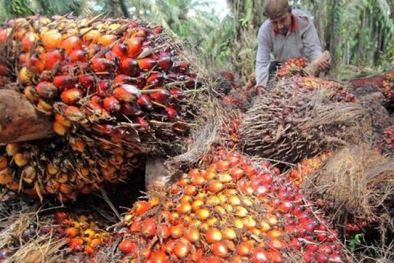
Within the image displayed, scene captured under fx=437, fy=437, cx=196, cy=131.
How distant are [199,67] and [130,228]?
0.58 meters

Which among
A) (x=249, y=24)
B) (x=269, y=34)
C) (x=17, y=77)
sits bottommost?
(x=249, y=24)

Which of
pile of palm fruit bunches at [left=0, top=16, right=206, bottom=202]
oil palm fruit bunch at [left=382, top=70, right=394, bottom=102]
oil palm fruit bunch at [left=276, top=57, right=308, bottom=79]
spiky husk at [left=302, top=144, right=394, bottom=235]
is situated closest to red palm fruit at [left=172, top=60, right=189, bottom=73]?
pile of palm fruit bunches at [left=0, top=16, right=206, bottom=202]

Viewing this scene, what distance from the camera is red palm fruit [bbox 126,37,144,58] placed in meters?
1.15

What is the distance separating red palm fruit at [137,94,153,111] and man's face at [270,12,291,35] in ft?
9.31

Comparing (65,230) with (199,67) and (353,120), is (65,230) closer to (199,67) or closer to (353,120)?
(199,67)

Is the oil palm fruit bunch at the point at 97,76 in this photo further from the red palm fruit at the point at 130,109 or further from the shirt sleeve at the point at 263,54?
the shirt sleeve at the point at 263,54

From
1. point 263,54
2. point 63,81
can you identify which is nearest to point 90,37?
point 63,81

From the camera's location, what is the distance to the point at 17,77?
1148 mm

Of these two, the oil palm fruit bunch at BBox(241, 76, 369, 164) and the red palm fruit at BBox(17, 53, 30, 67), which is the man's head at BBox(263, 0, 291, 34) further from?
the red palm fruit at BBox(17, 53, 30, 67)

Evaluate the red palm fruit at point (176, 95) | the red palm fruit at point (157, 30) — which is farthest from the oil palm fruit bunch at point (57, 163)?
the red palm fruit at point (157, 30)

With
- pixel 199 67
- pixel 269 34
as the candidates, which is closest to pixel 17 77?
pixel 199 67

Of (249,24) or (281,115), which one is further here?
(249,24)

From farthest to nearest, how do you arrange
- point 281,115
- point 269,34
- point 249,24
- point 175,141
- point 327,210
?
1. point 249,24
2. point 269,34
3. point 281,115
4. point 327,210
5. point 175,141

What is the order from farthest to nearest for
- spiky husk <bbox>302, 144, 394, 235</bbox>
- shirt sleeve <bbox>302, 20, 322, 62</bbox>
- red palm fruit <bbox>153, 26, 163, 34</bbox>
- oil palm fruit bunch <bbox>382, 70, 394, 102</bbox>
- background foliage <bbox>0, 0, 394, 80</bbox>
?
background foliage <bbox>0, 0, 394, 80</bbox> < oil palm fruit bunch <bbox>382, 70, 394, 102</bbox> < shirt sleeve <bbox>302, 20, 322, 62</bbox> < spiky husk <bbox>302, 144, 394, 235</bbox> < red palm fruit <bbox>153, 26, 163, 34</bbox>
